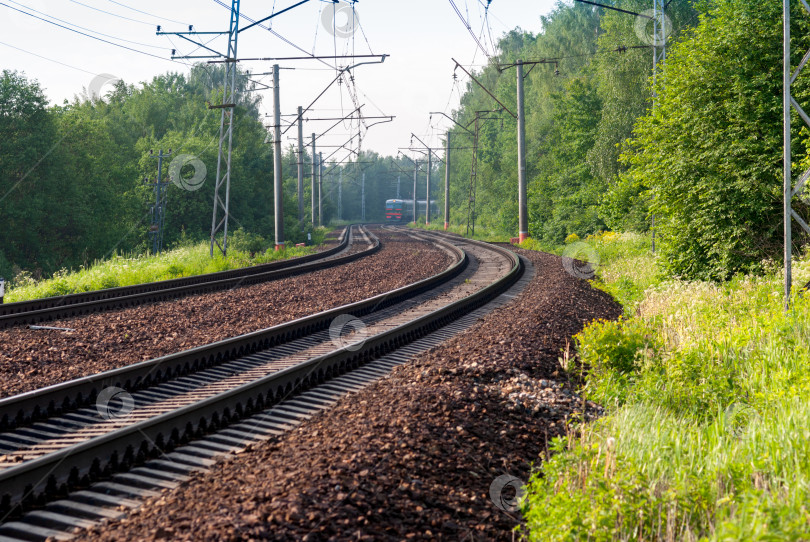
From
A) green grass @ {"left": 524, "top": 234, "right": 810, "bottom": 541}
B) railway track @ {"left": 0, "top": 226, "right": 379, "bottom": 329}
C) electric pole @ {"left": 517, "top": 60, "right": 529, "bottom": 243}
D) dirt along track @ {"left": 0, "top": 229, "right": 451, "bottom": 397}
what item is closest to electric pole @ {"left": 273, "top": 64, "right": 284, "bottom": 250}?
railway track @ {"left": 0, "top": 226, "right": 379, "bottom": 329}

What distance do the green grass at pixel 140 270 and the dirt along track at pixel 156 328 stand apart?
419cm

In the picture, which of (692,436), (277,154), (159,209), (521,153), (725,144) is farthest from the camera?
(159,209)

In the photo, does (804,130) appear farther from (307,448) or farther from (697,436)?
(307,448)

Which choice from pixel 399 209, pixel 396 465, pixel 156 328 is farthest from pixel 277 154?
pixel 399 209

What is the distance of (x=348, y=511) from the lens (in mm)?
4652

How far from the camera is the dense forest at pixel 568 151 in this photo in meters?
14.5

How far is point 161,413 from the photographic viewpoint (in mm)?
7422

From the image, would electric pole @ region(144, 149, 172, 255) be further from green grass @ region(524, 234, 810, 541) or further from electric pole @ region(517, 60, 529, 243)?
green grass @ region(524, 234, 810, 541)

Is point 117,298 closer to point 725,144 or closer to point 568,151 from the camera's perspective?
point 725,144

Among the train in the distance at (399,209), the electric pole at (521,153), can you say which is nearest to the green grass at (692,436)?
the electric pole at (521,153)

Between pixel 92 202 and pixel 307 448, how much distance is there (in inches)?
1820

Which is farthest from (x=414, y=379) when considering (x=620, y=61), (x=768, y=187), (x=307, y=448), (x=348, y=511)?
(x=620, y=61)

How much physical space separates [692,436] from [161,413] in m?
5.23

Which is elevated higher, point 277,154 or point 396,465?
point 277,154
